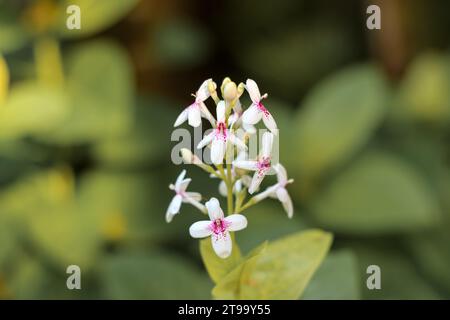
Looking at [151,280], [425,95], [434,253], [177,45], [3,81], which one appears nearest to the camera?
[151,280]

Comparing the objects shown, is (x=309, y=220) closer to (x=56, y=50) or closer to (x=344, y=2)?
(x=56, y=50)

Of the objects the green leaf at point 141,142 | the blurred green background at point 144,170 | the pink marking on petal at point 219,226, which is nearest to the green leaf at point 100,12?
the blurred green background at point 144,170

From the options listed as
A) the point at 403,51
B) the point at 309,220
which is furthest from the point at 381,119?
the point at 309,220

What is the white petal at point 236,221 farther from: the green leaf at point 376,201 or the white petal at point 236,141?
the green leaf at point 376,201

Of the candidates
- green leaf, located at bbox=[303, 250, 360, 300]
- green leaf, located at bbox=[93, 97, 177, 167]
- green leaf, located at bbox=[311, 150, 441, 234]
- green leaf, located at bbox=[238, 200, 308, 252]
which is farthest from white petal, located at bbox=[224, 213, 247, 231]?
green leaf, located at bbox=[93, 97, 177, 167]

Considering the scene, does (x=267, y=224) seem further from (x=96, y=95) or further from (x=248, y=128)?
(x=248, y=128)

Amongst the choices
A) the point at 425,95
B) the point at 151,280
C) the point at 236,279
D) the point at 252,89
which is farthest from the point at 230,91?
the point at 425,95
